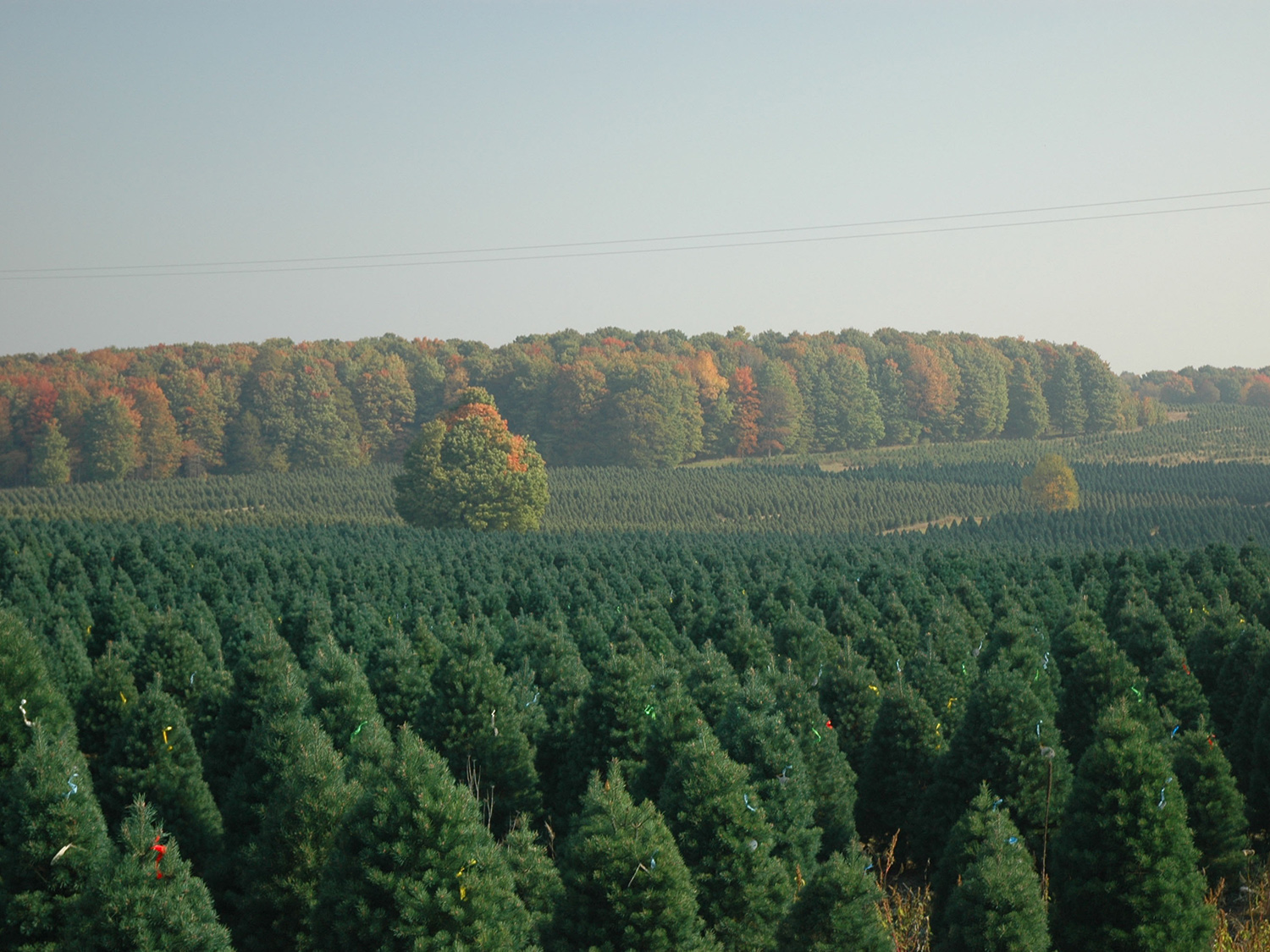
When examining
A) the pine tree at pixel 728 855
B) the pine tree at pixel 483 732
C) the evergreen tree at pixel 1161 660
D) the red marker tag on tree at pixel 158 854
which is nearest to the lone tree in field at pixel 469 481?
the evergreen tree at pixel 1161 660

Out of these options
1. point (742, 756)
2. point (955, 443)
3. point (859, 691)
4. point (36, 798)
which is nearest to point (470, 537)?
point (859, 691)

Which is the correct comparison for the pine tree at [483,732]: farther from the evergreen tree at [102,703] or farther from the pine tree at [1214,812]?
the pine tree at [1214,812]

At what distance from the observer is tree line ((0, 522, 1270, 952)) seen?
382 inches

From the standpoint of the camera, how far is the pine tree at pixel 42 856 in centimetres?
984

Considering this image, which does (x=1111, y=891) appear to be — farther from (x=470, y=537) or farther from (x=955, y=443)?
(x=955, y=443)

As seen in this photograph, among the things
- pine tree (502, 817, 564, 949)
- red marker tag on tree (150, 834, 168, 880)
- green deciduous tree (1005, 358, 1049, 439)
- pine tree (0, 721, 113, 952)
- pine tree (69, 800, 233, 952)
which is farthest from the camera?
green deciduous tree (1005, 358, 1049, 439)

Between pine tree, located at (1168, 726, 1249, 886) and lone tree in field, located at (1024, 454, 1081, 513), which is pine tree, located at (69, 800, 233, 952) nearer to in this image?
pine tree, located at (1168, 726, 1249, 886)

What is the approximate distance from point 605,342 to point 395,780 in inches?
4430

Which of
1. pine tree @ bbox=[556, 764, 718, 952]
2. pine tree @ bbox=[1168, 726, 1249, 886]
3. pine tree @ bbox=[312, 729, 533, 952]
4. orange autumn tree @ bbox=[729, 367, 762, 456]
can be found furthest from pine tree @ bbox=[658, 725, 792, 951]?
orange autumn tree @ bbox=[729, 367, 762, 456]

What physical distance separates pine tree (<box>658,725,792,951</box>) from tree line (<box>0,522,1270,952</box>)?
31 mm

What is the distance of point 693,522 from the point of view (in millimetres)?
65875

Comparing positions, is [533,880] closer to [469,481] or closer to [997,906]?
[997,906]

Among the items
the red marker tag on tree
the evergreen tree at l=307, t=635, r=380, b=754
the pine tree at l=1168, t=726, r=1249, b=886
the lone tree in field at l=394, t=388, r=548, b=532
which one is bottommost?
the pine tree at l=1168, t=726, r=1249, b=886

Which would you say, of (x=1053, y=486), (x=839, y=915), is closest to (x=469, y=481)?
(x=1053, y=486)
